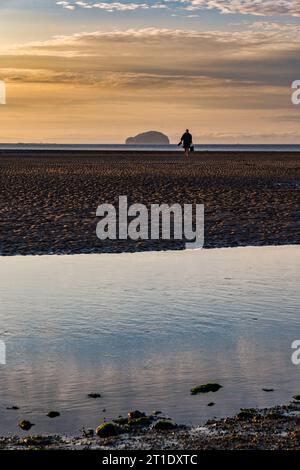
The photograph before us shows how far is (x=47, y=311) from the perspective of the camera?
45.0 ft

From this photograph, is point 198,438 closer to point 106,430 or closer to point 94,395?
point 106,430

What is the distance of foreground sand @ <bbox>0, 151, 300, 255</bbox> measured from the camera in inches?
880

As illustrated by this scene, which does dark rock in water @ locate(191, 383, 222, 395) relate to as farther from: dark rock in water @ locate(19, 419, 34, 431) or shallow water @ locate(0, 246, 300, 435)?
dark rock in water @ locate(19, 419, 34, 431)

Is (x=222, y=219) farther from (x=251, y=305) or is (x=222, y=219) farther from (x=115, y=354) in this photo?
(x=115, y=354)

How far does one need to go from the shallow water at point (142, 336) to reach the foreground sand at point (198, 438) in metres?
0.33

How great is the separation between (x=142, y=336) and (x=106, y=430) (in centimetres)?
395

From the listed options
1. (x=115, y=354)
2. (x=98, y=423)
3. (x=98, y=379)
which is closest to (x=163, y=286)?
(x=115, y=354)

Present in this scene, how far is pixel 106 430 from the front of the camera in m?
8.20

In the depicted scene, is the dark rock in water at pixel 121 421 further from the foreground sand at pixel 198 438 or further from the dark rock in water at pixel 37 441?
the dark rock in water at pixel 37 441

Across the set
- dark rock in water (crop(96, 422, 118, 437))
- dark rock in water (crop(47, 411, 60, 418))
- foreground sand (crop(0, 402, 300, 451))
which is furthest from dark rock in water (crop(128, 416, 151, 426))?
dark rock in water (crop(47, 411, 60, 418))

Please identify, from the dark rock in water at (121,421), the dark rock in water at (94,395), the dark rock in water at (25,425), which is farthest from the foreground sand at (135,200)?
the dark rock in water at (121,421)

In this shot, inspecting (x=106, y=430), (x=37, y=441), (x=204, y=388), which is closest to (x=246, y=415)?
(x=204, y=388)

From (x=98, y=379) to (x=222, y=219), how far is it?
17.1 m
